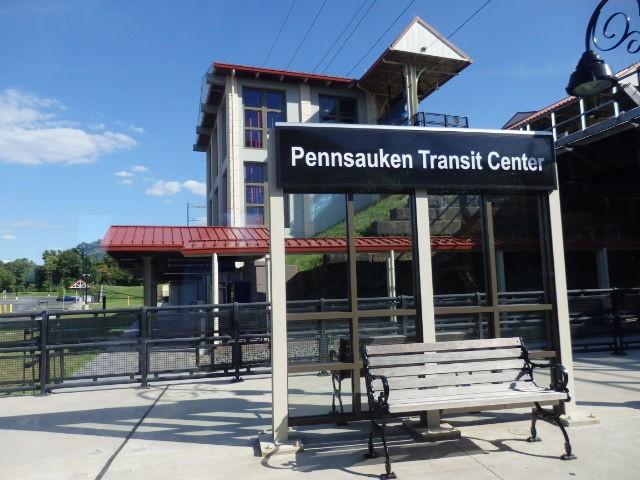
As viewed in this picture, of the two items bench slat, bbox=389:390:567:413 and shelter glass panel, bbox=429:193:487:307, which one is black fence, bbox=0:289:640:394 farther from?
bench slat, bbox=389:390:567:413

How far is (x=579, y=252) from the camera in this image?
15164mm

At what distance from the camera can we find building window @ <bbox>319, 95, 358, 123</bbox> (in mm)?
24609

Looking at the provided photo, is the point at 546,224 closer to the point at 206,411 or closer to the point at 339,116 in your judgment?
the point at 206,411

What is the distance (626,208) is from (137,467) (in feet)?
56.5

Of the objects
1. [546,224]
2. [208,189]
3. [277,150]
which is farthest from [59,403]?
[208,189]

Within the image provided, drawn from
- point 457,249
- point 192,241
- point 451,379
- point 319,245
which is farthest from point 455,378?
point 192,241

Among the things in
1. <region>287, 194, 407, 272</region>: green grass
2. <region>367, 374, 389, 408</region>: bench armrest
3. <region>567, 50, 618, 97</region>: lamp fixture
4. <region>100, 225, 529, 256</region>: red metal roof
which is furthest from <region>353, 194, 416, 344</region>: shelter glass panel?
<region>100, 225, 529, 256</region>: red metal roof

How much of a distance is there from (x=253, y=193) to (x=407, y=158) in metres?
18.3

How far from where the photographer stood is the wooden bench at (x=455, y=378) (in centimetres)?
420

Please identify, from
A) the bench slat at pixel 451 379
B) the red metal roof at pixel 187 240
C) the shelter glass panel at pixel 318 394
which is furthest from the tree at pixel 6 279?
the bench slat at pixel 451 379

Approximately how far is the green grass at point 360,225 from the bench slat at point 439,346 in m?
1.32

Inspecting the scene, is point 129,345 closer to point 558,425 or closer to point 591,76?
point 558,425

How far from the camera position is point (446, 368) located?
14.8 feet

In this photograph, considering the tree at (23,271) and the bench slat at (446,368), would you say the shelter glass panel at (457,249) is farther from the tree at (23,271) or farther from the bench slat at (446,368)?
the tree at (23,271)
